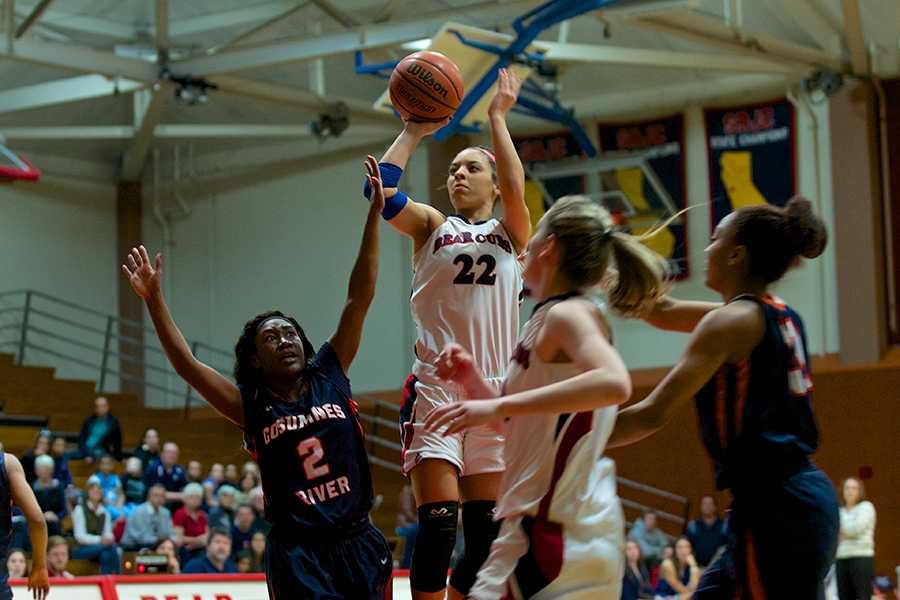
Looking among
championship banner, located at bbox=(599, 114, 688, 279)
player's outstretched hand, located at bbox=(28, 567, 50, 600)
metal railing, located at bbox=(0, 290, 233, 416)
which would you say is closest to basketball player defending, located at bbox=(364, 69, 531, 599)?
player's outstretched hand, located at bbox=(28, 567, 50, 600)

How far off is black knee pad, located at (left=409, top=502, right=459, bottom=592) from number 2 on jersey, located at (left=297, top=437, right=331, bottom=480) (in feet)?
1.83

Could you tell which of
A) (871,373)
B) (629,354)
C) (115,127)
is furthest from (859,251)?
(115,127)

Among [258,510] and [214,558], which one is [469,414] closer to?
[214,558]

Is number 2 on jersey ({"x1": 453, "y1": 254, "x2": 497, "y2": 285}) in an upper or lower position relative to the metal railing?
lower

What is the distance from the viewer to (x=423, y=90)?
18.9 feet

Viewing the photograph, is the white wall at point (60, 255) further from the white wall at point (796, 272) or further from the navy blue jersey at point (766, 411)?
the navy blue jersey at point (766, 411)

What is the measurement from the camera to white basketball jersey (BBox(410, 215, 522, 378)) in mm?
5695

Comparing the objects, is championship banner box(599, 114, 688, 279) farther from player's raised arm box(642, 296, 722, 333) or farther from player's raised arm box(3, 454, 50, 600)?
player's raised arm box(642, 296, 722, 333)

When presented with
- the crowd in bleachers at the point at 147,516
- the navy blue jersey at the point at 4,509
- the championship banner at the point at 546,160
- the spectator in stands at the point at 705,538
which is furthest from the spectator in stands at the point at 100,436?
the navy blue jersey at the point at 4,509

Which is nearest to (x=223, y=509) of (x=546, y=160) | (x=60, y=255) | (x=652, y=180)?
(x=652, y=180)

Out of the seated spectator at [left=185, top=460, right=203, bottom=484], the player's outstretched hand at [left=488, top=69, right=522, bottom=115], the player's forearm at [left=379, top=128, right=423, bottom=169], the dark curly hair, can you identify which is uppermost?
the player's outstretched hand at [left=488, top=69, right=522, bottom=115]

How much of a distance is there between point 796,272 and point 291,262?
8.50 m

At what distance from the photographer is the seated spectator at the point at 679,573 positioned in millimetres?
14648

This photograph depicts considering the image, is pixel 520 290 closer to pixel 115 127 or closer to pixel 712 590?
pixel 712 590
